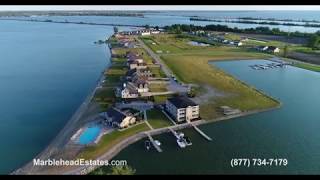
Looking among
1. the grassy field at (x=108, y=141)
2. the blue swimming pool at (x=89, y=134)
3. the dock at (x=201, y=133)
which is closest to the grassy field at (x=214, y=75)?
the dock at (x=201, y=133)

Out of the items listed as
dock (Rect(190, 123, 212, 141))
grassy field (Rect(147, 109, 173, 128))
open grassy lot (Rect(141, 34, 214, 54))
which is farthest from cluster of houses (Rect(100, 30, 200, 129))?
open grassy lot (Rect(141, 34, 214, 54))

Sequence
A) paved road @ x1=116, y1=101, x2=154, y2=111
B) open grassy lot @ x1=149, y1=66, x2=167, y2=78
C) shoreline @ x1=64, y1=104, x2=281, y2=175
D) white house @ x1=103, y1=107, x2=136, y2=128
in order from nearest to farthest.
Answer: shoreline @ x1=64, y1=104, x2=281, y2=175 < white house @ x1=103, y1=107, x2=136, y2=128 < paved road @ x1=116, y1=101, x2=154, y2=111 < open grassy lot @ x1=149, y1=66, x2=167, y2=78

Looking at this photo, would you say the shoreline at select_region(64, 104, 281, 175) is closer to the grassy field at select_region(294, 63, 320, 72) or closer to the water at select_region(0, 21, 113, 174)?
the water at select_region(0, 21, 113, 174)

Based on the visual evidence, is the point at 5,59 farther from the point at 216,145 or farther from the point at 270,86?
the point at 216,145

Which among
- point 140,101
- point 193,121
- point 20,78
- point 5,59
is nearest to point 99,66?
point 20,78

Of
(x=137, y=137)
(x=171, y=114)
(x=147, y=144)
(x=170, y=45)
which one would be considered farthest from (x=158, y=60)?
(x=147, y=144)

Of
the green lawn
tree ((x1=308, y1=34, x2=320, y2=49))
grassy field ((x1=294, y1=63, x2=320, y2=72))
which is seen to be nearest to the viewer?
the green lawn
